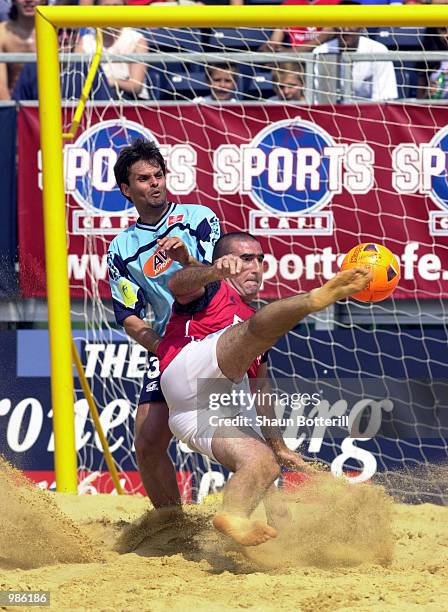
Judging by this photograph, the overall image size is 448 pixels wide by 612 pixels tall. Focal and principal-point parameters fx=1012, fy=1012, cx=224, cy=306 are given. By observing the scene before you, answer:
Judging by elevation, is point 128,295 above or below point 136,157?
below

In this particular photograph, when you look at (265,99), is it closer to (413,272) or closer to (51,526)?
(413,272)

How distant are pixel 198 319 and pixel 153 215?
0.77 metres

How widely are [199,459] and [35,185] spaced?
231 centimetres

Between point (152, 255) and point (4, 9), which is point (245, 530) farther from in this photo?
point (4, 9)

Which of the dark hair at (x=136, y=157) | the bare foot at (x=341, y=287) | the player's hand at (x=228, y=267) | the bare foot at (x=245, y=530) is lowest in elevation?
the bare foot at (x=245, y=530)

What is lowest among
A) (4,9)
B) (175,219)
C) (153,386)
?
(153,386)

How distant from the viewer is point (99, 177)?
7211mm

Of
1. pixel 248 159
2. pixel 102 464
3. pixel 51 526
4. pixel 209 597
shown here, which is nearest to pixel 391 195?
pixel 248 159

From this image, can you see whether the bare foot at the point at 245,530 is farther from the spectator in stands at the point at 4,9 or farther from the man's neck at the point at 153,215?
the spectator in stands at the point at 4,9

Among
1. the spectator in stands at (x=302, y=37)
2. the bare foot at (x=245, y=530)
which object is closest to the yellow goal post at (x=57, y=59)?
the spectator in stands at (x=302, y=37)

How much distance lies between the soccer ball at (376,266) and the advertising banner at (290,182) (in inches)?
86.8

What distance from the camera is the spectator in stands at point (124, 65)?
24.1ft

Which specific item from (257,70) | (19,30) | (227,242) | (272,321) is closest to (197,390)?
(272,321)

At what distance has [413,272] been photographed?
7039 millimetres
